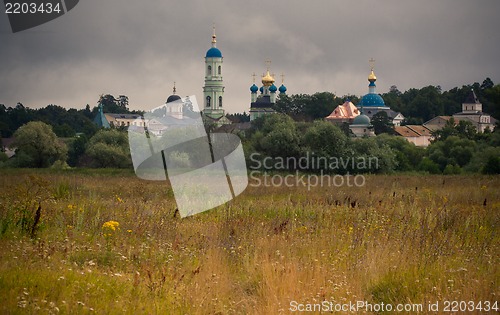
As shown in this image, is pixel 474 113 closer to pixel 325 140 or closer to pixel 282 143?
pixel 282 143

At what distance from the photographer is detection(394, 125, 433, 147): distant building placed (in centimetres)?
12256

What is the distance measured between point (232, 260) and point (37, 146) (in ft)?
167

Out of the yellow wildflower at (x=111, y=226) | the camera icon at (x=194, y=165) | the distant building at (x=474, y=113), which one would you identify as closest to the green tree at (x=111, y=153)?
the camera icon at (x=194, y=165)

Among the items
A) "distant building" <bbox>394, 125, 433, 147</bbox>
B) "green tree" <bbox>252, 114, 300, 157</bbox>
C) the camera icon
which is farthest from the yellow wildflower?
"distant building" <bbox>394, 125, 433, 147</bbox>

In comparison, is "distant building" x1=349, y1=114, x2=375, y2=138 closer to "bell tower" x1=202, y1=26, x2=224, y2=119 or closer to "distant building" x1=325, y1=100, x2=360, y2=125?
"distant building" x1=325, y1=100, x2=360, y2=125

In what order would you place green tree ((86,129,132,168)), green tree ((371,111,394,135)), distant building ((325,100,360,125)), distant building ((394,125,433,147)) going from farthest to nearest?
distant building ((325,100,360,125)), distant building ((394,125,433,147)), green tree ((371,111,394,135)), green tree ((86,129,132,168))

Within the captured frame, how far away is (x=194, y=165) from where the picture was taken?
4116 centimetres

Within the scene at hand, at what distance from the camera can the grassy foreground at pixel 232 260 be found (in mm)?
7875

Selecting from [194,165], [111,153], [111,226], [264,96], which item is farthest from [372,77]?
[111,226]

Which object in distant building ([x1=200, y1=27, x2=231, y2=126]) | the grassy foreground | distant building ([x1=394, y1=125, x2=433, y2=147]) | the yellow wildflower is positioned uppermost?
distant building ([x1=200, y1=27, x2=231, y2=126])

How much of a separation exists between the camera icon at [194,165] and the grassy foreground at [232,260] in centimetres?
339

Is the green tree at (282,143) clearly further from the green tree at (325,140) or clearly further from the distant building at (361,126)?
the distant building at (361,126)

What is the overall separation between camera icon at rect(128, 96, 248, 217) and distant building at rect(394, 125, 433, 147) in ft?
225

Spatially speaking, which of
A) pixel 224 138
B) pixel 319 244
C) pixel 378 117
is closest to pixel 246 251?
pixel 319 244
